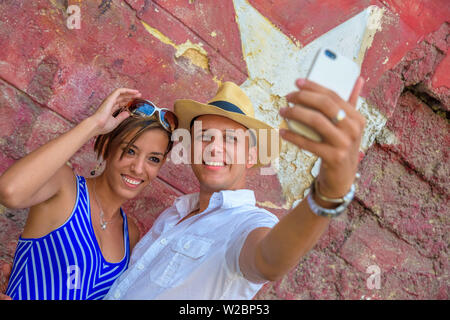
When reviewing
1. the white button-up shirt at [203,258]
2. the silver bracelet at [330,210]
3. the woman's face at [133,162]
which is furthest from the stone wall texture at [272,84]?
the silver bracelet at [330,210]

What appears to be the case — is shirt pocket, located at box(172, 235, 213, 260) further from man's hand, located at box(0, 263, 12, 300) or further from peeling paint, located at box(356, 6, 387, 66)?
peeling paint, located at box(356, 6, 387, 66)

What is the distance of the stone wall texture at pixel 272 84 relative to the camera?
8.95 feet

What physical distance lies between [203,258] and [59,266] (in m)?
0.78

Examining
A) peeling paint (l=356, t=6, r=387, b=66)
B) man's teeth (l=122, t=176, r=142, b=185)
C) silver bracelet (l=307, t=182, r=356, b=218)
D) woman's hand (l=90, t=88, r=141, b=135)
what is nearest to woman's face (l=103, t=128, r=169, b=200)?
man's teeth (l=122, t=176, r=142, b=185)

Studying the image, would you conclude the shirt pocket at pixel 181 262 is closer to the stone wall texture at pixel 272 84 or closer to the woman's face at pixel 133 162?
the woman's face at pixel 133 162

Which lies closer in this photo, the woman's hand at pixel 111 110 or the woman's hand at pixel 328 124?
the woman's hand at pixel 328 124

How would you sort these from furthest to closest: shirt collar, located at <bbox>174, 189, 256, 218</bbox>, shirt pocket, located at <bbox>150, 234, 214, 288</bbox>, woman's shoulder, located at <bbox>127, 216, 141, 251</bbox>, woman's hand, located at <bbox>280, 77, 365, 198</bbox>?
woman's shoulder, located at <bbox>127, 216, 141, 251</bbox>, shirt collar, located at <bbox>174, 189, 256, 218</bbox>, shirt pocket, located at <bbox>150, 234, 214, 288</bbox>, woman's hand, located at <bbox>280, 77, 365, 198</bbox>

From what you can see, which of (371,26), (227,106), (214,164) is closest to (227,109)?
(227,106)

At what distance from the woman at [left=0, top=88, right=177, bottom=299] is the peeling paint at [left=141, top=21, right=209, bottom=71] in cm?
66

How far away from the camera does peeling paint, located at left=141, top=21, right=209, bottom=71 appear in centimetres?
289

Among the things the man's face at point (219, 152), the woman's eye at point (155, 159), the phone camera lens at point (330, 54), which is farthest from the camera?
the woman's eye at point (155, 159)

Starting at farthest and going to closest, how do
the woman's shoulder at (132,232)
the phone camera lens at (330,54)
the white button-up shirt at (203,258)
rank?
the woman's shoulder at (132,232), the white button-up shirt at (203,258), the phone camera lens at (330,54)

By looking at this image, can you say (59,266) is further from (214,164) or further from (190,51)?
(190,51)

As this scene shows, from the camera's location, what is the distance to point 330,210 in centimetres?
123
